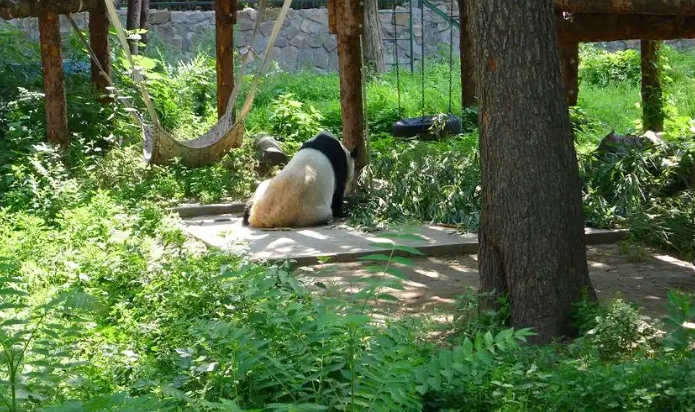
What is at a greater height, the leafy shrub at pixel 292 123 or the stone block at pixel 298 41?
the stone block at pixel 298 41

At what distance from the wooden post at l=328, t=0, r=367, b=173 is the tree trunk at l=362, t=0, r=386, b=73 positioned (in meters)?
10.1

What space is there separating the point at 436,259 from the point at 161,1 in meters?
17.2

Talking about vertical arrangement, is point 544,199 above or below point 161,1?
below

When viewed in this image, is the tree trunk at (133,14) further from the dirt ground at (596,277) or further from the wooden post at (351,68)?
the dirt ground at (596,277)

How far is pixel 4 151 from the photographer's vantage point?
11.4m

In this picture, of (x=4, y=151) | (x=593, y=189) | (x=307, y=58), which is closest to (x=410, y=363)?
(x=593, y=189)

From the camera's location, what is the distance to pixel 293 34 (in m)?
23.6

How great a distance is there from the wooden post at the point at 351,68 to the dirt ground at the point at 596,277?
9.95 feet

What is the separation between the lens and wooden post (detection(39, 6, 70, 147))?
36.9 feet

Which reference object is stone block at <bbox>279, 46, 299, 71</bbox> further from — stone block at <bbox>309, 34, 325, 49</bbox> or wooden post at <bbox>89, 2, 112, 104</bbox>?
wooden post at <bbox>89, 2, 112, 104</bbox>

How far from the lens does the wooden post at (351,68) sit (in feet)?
34.7

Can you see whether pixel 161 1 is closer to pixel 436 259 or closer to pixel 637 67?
pixel 637 67

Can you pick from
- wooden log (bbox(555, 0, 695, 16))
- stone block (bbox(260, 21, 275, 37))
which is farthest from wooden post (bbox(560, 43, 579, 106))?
stone block (bbox(260, 21, 275, 37))

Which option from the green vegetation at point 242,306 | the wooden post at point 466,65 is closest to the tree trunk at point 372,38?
the wooden post at point 466,65
